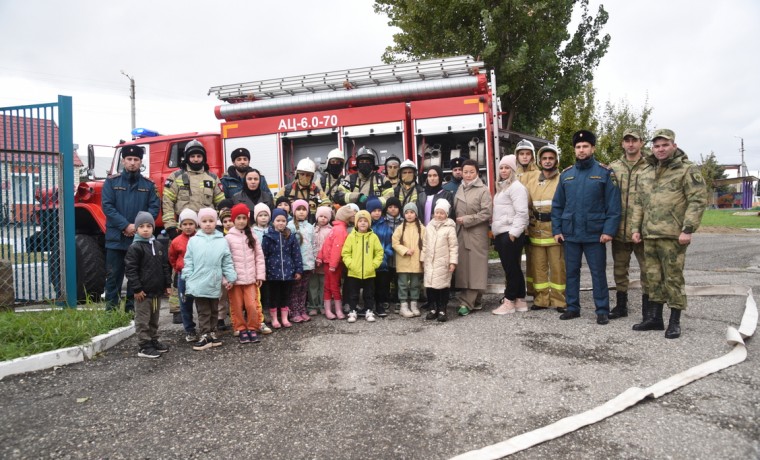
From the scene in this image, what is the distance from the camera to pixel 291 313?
5738 mm

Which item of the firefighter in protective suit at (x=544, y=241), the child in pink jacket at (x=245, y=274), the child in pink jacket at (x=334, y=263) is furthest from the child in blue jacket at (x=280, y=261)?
the firefighter in protective suit at (x=544, y=241)

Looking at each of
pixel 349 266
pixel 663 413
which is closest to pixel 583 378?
pixel 663 413

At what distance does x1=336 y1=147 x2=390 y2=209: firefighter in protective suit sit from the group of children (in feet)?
1.42

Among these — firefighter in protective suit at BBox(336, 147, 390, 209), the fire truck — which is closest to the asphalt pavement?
firefighter in protective suit at BBox(336, 147, 390, 209)

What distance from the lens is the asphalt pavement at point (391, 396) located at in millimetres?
2717

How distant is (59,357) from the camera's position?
4.27 meters

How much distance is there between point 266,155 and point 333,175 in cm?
158

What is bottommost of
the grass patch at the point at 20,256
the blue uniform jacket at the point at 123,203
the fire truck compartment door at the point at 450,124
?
the grass patch at the point at 20,256

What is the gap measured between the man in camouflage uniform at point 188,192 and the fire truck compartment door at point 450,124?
308cm

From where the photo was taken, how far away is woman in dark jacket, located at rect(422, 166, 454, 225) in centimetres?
611

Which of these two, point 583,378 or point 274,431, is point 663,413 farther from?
point 274,431

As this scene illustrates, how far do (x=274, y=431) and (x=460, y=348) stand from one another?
2027 mm

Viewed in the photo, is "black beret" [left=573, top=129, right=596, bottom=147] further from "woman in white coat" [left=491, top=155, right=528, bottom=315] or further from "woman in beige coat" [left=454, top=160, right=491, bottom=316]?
"woman in beige coat" [left=454, top=160, right=491, bottom=316]

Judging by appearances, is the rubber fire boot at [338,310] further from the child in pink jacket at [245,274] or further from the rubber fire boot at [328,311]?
the child in pink jacket at [245,274]
